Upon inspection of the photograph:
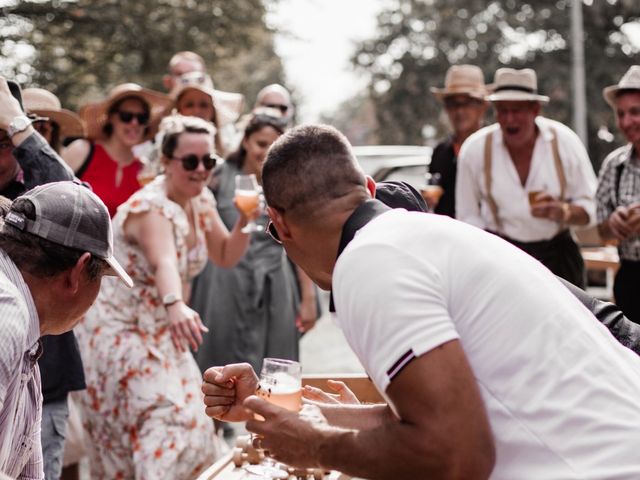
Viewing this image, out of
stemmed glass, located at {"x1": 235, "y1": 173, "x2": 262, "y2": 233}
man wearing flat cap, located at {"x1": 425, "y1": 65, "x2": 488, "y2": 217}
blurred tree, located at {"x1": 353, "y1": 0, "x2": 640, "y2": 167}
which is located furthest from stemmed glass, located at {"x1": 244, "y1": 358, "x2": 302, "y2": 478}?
blurred tree, located at {"x1": 353, "y1": 0, "x2": 640, "y2": 167}

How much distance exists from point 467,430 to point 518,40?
97.9 ft

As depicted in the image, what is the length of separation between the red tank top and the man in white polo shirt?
4.13 metres

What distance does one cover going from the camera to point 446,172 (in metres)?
7.13

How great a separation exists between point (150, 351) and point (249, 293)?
187cm

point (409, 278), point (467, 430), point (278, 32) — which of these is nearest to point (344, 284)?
point (409, 278)

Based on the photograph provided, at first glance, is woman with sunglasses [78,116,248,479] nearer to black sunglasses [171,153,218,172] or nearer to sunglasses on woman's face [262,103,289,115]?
black sunglasses [171,153,218,172]

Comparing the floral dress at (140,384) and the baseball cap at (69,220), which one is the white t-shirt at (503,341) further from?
the floral dress at (140,384)

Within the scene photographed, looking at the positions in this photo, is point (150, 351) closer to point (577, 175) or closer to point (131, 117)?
point (131, 117)

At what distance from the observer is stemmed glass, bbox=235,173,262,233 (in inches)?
214

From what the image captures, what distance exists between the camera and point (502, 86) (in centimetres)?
653

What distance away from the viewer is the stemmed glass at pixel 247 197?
5.45 meters

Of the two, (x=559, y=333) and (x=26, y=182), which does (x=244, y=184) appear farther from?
(x=559, y=333)

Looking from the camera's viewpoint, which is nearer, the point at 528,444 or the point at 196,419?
the point at 528,444

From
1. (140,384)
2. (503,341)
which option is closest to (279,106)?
(140,384)
